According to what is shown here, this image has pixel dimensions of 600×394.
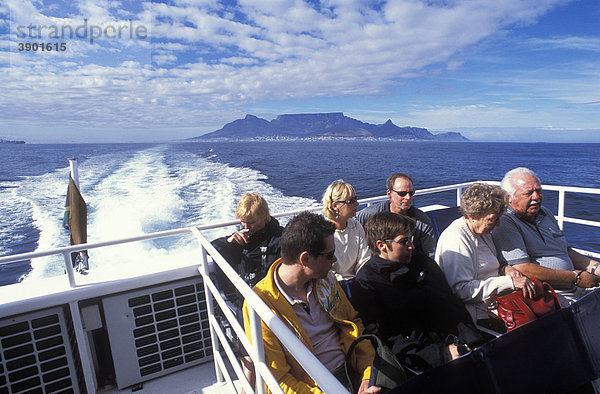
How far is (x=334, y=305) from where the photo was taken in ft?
5.34

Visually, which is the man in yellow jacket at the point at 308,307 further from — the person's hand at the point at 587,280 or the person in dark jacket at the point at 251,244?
the person's hand at the point at 587,280

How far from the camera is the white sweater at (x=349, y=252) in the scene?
2.50 meters

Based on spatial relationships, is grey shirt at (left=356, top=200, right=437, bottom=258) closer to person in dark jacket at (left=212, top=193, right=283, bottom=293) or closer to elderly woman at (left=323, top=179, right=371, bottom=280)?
elderly woman at (left=323, top=179, right=371, bottom=280)

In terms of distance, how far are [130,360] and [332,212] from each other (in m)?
1.81

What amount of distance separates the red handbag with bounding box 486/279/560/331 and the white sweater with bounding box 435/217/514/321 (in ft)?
0.30

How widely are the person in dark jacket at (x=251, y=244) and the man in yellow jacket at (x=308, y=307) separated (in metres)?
0.77

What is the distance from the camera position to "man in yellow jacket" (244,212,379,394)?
140 cm

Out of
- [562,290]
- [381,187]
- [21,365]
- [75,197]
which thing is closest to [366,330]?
[562,290]

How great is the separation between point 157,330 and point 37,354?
0.71 metres

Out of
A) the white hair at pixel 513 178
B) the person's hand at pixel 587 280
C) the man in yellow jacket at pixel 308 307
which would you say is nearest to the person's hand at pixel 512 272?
the person's hand at pixel 587 280

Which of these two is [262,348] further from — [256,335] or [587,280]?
[587,280]

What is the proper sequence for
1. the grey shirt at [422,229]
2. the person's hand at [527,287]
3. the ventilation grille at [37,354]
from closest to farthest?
the person's hand at [527,287]
the ventilation grille at [37,354]
the grey shirt at [422,229]

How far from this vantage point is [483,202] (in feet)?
6.59

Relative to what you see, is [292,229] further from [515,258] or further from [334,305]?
[515,258]
